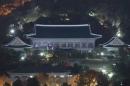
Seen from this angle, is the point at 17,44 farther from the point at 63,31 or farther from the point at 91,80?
the point at 91,80

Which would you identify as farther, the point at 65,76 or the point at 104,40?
the point at 104,40

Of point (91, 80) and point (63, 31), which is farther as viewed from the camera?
point (63, 31)

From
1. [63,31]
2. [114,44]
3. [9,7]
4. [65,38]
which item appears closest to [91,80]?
[114,44]

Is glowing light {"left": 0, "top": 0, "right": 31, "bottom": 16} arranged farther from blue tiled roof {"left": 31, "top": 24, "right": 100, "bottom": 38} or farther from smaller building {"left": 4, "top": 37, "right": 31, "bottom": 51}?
smaller building {"left": 4, "top": 37, "right": 31, "bottom": 51}

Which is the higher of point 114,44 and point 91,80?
point 91,80

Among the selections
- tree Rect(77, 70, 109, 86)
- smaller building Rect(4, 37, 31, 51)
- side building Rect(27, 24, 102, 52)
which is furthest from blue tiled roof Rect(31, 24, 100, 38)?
tree Rect(77, 70, 109, 86)

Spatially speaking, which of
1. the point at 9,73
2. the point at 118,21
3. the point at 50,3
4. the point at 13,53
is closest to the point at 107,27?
the point at 118,21

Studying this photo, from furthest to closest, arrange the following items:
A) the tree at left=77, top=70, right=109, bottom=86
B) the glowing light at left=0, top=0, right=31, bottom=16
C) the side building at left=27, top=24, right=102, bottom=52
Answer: the glowing light at left=0, top=0, right=31, bottom=16 → the side building at left=27, top=24, right=102, bottom=52 → the tree at left=77, top=70, right=109, bottom=86

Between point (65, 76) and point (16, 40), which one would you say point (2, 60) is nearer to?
point (65, 76)
